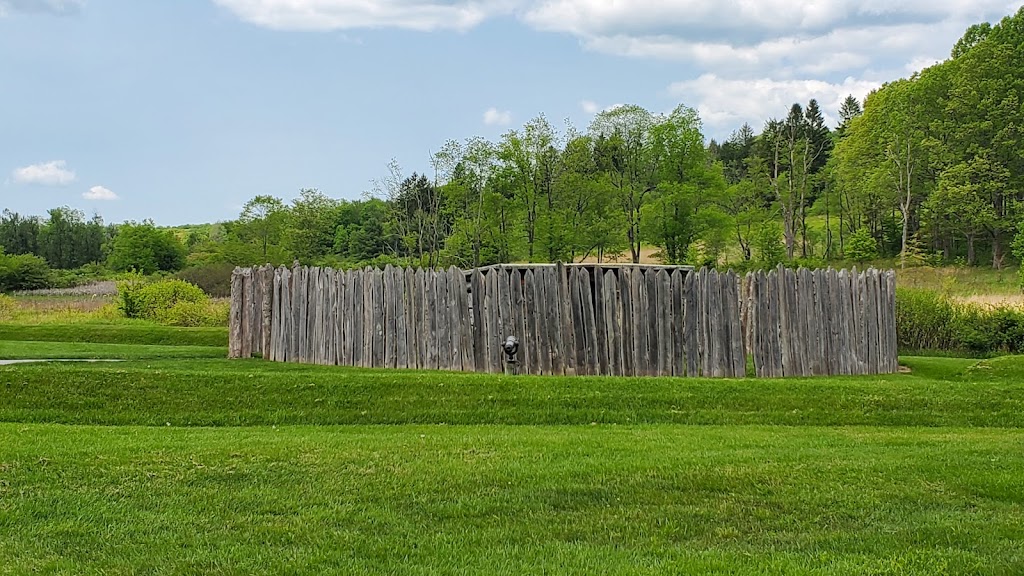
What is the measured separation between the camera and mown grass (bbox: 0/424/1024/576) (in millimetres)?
4312

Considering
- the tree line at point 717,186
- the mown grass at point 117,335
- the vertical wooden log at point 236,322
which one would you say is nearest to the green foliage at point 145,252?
the tree line at point 717,186

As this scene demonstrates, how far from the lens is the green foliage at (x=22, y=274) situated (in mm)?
46000

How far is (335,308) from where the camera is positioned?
45.6ft

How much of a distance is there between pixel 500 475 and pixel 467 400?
145 inches

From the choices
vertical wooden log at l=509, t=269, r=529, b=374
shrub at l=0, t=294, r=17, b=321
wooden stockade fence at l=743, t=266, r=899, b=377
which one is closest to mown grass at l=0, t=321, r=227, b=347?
shrub at l=0, t=294, r=17, b=321

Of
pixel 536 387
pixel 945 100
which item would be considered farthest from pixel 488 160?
pixel 536 387

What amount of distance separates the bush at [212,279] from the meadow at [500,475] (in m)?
32.3

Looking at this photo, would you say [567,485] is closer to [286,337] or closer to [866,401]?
[866,401]

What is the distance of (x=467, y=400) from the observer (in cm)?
974

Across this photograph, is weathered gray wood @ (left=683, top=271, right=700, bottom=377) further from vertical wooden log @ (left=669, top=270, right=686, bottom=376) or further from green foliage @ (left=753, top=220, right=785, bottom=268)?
green foliage @ (left=753, top=220, right=785, bottom=268)

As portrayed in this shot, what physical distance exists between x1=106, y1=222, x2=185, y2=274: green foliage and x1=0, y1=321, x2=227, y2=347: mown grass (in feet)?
138

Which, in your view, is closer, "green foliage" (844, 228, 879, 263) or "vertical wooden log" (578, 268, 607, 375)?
"vertical wooden log" (578, 268, 607, 375)

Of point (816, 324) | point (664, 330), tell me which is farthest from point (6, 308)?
point (816, 324)

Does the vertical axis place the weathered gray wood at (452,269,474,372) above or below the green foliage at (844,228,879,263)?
below
